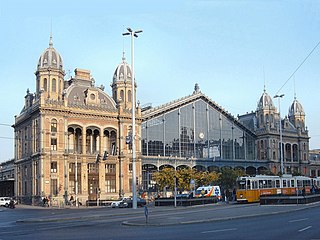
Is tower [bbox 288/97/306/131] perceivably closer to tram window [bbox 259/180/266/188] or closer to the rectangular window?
the rectangular window

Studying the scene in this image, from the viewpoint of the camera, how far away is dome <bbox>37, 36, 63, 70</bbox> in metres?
78.9

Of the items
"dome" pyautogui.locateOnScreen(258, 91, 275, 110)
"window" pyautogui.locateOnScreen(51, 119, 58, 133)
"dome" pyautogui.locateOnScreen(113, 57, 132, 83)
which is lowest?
"window" pyautogui.locateOnScreen(51, 119, 58, 133)

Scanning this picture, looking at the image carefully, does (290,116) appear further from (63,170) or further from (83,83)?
(63,170)

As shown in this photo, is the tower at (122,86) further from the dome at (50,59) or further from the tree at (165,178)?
the tree at (165,178)

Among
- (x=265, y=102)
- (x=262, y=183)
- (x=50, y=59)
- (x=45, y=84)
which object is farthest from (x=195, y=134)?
(x=262, y=183)

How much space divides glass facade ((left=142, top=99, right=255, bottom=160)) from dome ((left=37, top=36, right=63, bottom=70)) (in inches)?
790

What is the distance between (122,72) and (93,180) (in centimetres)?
2242

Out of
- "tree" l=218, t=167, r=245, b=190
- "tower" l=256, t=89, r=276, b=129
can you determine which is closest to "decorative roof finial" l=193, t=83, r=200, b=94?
"tree" l=218, t=167, r=245, b=190

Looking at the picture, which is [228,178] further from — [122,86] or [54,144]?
[54,144]

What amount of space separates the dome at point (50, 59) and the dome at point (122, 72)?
41.1 ft

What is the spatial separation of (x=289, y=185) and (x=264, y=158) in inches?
1993

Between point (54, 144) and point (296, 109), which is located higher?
point (296, 109)

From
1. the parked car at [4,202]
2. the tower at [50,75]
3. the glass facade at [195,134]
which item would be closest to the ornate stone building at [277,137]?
the glass facade at [195,134]

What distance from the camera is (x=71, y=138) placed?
80062 mm
